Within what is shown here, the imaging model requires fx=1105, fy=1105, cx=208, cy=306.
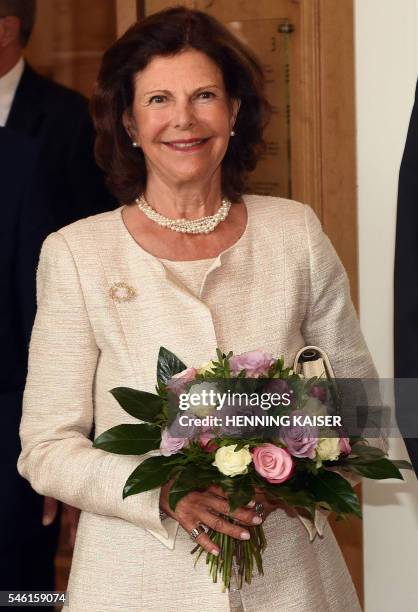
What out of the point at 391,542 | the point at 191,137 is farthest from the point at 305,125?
the point at 391,542

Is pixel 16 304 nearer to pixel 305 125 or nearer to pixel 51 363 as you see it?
pixel 51 363

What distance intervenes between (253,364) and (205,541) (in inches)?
13.8

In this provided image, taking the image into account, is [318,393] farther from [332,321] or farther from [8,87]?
[8,87]

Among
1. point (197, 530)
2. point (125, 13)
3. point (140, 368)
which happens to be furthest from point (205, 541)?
point (125, 13)

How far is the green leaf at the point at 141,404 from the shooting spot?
6.90 ft

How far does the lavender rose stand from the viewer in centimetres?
199

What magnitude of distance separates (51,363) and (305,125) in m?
1.39

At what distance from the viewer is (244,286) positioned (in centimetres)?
236

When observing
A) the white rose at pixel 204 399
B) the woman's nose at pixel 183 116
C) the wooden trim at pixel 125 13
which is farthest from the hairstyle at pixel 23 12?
the white rose at pixel 204 399

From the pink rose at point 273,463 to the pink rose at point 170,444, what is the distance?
0.13 metres

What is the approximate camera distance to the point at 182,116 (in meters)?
2.31

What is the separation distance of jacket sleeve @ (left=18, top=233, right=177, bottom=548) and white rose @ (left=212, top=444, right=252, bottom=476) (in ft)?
0.90

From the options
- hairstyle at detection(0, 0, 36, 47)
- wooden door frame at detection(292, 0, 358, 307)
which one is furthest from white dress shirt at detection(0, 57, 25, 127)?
wooden door frame at detection(292, 0, 358, 307)

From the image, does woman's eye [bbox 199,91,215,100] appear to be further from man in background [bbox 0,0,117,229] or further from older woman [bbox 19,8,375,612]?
man in background [bbox 0,0,117,229]
